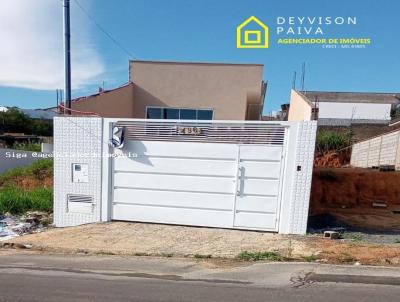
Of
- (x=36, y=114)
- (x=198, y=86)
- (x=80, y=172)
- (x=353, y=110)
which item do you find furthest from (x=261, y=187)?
(x=36, y=114)

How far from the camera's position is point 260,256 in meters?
7.81

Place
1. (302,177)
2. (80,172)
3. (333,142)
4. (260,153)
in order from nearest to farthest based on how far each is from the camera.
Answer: (302,177)
(260,153)
(80,172)
(333,142)

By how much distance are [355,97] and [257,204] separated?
46.7 meters

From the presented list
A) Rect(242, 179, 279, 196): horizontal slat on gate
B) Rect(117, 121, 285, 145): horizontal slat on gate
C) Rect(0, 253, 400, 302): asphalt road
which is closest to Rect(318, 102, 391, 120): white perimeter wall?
Rect(117, 121, 285, 145): horizontal slat on gate

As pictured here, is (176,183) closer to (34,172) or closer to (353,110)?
(34,172)

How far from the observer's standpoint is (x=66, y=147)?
11.0m

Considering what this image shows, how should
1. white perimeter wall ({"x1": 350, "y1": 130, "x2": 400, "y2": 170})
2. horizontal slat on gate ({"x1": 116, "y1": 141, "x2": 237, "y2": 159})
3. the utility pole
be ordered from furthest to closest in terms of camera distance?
1. white perimeter wall ({"x1": 350, "y1": 130, "x2": 400, "y2": 170})
2. the utility pole
3. horizontal slat on gate ({"x1": 116, "y1": 141, "x2": 237, "y2": 159})

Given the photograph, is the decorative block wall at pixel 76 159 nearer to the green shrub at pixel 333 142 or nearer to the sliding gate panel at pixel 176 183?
the sliding gate panel at pixel 176 183

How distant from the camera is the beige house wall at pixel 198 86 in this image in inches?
789

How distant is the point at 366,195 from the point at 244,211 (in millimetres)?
9212

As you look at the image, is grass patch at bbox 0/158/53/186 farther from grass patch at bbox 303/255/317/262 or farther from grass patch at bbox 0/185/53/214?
grass patch at bbox 303/255/317/262

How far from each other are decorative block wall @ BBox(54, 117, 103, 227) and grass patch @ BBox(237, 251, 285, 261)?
4852mm

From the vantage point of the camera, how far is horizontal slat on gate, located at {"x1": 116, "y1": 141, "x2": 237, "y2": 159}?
1016 cm

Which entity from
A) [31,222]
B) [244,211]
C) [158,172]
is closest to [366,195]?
[244,211]
